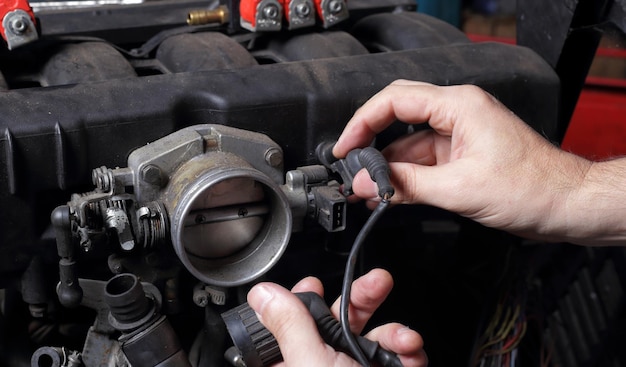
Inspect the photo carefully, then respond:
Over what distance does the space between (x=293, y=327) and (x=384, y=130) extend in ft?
1.05

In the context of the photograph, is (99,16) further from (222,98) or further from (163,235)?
(163,235)

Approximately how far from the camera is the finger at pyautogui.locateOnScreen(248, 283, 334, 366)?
2.16ft

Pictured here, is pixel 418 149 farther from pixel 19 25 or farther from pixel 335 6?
pixel 19 25

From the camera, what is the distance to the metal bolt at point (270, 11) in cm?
100

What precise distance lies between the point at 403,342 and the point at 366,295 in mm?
63

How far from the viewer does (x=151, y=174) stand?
735 millimetres

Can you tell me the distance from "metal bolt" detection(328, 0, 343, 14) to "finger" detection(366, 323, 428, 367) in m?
0.51

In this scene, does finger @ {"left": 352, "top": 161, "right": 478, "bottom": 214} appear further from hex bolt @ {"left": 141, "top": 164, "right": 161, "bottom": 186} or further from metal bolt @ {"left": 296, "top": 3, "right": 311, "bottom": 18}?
metal bolt @ {"left": 296, "top": 3, "right": 311, "bottom": 18}

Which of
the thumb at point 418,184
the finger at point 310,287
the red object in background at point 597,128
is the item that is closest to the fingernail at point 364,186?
the thumb at point 418,184

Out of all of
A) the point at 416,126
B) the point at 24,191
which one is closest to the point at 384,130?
the point at 416,126

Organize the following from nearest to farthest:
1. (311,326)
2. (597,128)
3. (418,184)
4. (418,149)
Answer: (311,326) → (418,184) → (418,149) → (597,128)

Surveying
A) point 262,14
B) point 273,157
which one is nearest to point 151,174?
point 273,157

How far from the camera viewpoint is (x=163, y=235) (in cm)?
71

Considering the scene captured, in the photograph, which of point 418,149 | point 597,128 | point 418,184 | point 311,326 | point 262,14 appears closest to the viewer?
point 311,326
